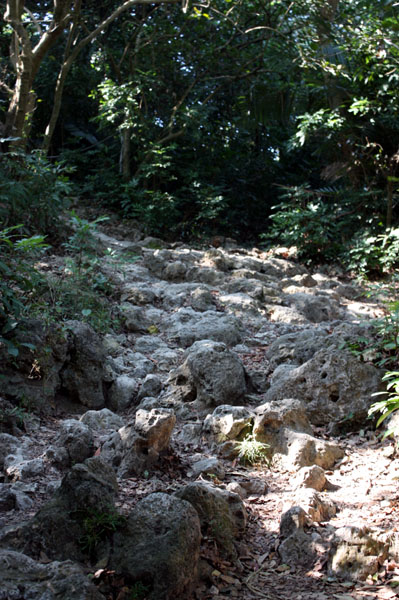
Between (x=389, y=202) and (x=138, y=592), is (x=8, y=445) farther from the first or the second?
(x=389, y=202)

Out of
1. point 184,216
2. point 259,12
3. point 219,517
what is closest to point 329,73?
point 259,12

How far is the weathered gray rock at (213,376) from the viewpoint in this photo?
4105mm

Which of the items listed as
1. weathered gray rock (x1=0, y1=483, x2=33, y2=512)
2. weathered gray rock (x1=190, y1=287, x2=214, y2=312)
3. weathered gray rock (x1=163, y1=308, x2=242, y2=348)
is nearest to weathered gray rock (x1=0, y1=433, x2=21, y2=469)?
weathered gray rock (x1=0, y1=483, x2=33, y2=512)

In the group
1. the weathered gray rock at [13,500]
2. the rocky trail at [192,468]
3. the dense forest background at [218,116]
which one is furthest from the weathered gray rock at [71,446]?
the dense forest background at [218,116]

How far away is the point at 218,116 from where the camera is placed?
12523mm

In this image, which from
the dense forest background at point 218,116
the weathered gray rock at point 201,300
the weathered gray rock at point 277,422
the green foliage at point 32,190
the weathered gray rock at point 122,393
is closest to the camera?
the weathered gray rock at point 277,422

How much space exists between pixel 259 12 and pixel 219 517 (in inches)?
432

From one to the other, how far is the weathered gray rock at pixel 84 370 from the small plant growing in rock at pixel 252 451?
1.31 m

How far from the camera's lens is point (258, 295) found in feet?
23.2

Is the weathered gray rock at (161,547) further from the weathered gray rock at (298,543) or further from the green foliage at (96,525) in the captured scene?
the weathered gray rock at (298,543)

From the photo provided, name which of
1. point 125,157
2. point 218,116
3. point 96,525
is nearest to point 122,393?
point 96,525

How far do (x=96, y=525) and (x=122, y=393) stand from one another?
210cm

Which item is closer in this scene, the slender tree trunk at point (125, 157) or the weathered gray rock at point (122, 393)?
the weathered gray rock at point (122, 393)

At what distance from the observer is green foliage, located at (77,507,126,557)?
213cm
